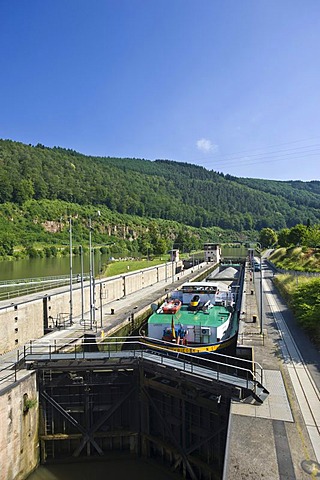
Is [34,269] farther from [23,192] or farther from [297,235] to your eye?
[23,192]

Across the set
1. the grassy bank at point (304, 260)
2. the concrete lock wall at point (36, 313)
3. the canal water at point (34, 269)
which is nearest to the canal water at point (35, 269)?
the canal water at point (34, 269)

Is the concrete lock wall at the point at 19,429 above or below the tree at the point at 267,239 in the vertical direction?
below

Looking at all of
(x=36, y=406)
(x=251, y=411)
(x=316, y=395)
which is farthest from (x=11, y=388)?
(x=316, y=395)

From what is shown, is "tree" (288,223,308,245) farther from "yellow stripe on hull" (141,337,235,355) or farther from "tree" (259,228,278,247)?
"yellow stripe on hull" (141,337,235,355)

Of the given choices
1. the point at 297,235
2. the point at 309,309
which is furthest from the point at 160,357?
the point at 297,235

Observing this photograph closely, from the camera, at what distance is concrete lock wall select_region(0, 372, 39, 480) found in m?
13.7

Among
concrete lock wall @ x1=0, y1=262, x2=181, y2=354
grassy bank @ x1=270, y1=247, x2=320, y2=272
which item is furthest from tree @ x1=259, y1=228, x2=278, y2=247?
concrete lock wall @ x1=0, y1=262, x2=181, y2=354

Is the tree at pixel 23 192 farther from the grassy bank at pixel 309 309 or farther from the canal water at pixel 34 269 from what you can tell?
the grassy bank at pixel 309 309

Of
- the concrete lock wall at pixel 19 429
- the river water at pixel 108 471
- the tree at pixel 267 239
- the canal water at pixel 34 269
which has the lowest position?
the river water at pixel 108 471

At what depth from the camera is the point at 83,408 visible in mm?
17234

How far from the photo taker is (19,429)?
14914 mm

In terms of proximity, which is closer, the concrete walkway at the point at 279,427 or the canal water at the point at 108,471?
the concrete walkway at the point at 279,427

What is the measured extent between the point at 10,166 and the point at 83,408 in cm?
17465

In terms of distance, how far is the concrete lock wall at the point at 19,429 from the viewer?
13734mm
